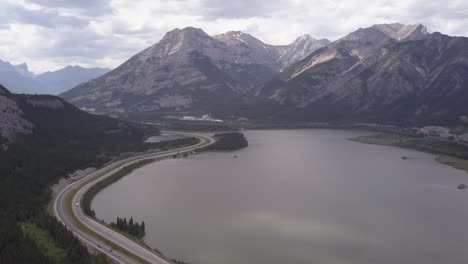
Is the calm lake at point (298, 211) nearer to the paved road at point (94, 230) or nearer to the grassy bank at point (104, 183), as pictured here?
the grassy bank at point (104, 183)

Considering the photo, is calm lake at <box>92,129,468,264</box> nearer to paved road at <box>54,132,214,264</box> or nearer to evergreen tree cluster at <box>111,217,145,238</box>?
evergreen tree cluster at <box>111,217,145,238</box>

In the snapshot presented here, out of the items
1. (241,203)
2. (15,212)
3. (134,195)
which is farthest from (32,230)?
(241,203)

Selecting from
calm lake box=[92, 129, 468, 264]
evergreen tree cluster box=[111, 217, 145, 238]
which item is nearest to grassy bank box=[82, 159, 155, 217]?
calm lake box=[92, 129, 468, 264]

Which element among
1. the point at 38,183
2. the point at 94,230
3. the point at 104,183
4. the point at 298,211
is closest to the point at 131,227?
the point at 94,230

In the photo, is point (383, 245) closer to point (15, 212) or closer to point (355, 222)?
Result: point (355, 222)

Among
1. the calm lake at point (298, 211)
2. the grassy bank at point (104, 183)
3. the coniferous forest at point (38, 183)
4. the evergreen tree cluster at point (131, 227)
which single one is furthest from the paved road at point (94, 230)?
the calm lake at point (298, 211)

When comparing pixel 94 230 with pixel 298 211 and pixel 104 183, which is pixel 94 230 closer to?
pixel 298 211
